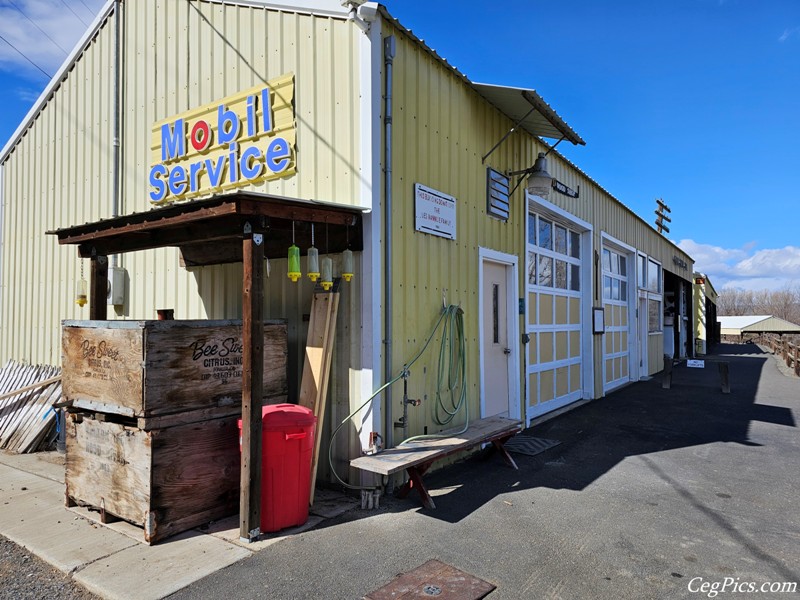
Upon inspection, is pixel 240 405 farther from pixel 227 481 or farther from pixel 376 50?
pixel 376 50

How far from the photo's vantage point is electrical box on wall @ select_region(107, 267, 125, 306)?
23.6ft

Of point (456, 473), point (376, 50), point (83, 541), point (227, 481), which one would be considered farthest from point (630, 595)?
point (376, 50)

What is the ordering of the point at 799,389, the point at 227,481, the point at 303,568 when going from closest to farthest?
the point at 303,568 → the point at 227,481 → the point at 799,389

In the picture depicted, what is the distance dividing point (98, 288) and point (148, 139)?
2648mm

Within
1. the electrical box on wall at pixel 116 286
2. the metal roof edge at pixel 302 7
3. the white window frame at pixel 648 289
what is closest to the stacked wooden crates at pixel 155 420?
the electrical box on wall at pixel 116 286

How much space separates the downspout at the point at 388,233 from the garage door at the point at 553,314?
349 centimetres

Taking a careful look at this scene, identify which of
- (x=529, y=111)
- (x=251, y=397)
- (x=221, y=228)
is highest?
(x=529, y=111)

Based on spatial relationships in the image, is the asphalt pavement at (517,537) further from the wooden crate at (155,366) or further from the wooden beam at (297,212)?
the wooden beam at (297,212)

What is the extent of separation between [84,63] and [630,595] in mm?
9900

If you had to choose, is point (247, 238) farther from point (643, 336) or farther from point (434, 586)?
point (643, 336)

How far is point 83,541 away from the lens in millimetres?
3896

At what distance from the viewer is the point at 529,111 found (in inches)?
270

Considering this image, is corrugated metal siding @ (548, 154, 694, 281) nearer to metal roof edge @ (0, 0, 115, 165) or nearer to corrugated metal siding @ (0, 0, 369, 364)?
corrugated metal siding @ (0, 0, 369, 364)

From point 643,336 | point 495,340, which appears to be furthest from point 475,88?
point 643,336
